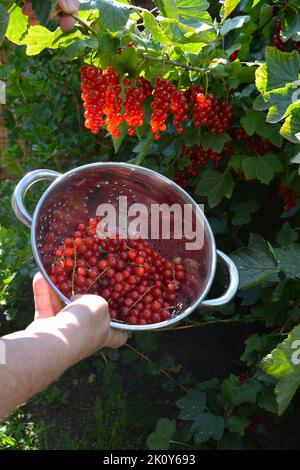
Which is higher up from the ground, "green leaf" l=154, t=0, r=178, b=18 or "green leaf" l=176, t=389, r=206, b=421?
"green leaf" l=154, t=0, r=178, b=18

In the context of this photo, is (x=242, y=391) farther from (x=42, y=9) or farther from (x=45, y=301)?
(x=42, y=9)

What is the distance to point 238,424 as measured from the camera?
132 centimetres

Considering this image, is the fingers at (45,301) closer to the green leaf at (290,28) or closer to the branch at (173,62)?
the branch at (173,62)

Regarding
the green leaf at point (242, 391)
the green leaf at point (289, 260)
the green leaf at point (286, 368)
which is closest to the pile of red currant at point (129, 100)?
the green leaf at point (289, 260)

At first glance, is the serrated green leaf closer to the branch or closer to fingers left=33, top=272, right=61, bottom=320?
the branch

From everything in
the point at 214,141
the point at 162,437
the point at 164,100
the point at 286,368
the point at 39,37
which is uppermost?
the point at 39,37

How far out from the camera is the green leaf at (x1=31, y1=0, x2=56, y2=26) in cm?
84

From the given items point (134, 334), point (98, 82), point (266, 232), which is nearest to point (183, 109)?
point (98, 82)

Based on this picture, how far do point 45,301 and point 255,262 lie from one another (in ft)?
1.48

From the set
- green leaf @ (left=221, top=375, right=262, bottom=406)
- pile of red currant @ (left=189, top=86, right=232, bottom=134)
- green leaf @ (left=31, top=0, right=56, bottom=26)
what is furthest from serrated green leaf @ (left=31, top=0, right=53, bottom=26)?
green leaf @ (left=221, top=375, right=262, bottom=406)

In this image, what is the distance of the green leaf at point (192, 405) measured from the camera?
4.57ft

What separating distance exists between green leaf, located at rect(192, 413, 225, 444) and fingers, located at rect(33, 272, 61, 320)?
23.2 inches

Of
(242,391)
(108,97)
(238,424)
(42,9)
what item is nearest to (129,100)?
(108,97)

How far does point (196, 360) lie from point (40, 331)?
1.34 metres
